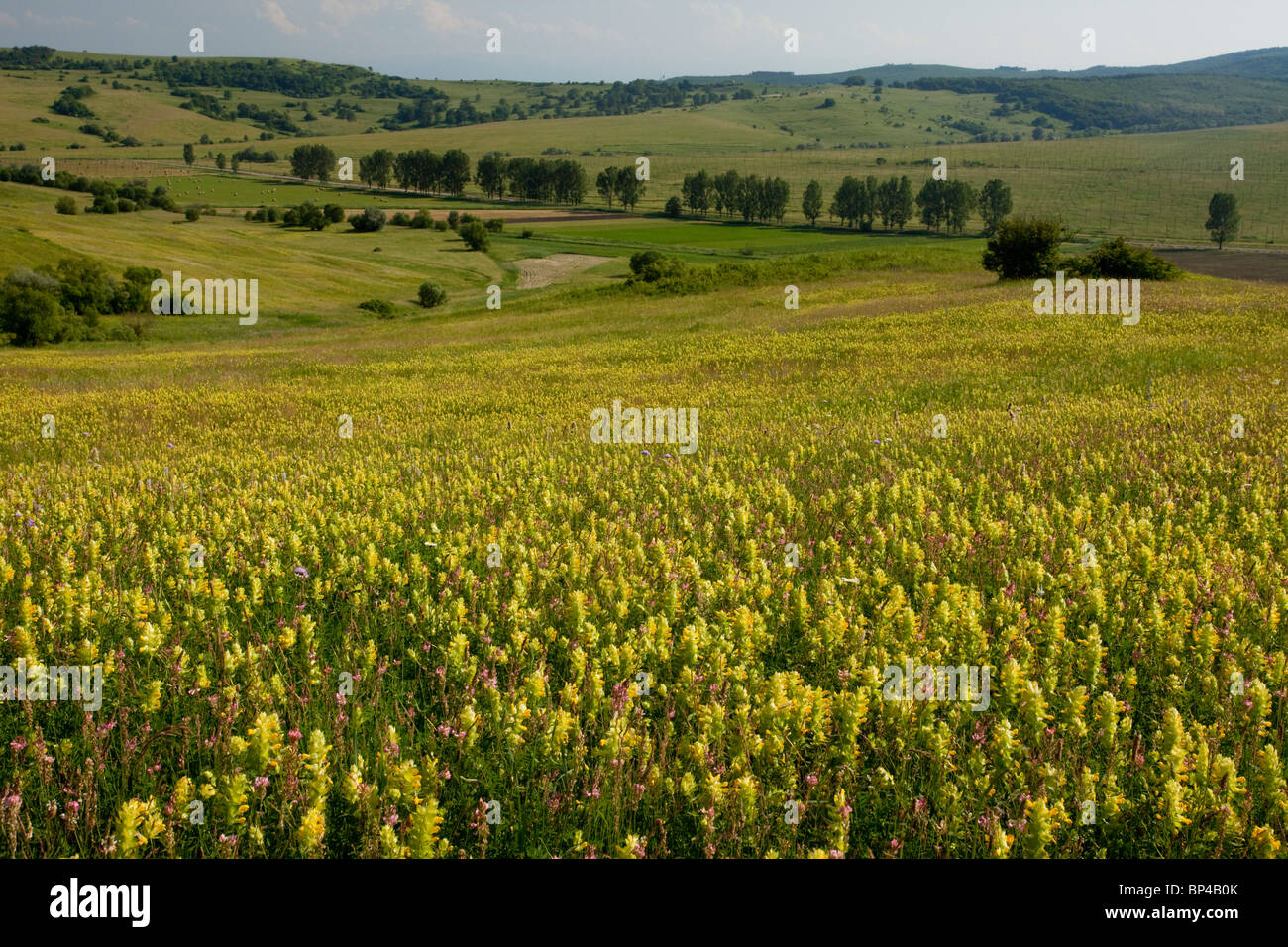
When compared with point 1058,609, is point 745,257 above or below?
above

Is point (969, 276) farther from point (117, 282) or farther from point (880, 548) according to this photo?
point (117, 282)

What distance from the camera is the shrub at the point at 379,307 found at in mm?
84400

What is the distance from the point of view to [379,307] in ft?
280

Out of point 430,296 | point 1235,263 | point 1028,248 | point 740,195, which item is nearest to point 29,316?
point 430,296

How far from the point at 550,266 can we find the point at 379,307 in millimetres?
38332

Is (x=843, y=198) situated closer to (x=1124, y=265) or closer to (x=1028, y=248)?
(x=1028, y=248)

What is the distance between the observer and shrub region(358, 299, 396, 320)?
84.4 m

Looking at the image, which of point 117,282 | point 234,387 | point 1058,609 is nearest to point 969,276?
point 234,387

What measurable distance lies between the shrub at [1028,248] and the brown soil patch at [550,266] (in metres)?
61.7

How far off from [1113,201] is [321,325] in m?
172

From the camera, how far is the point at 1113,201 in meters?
179

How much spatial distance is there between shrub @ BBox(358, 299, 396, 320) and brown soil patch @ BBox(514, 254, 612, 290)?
19.9 metres

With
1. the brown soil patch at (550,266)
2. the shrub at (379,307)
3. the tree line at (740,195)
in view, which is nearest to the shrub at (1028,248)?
the shrub at (379,307)

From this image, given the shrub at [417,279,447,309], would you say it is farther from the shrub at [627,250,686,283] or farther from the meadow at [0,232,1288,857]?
the meadow at [0,232,1288,857]
